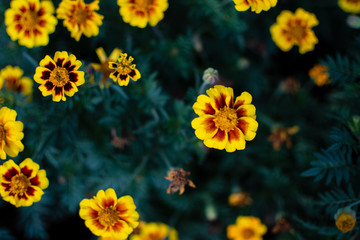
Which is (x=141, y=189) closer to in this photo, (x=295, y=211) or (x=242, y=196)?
(x=242, y=196)

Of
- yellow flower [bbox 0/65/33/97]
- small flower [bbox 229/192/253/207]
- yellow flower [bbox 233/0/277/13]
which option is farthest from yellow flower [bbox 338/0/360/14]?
yellow flower [bbox 0/65/33/97]

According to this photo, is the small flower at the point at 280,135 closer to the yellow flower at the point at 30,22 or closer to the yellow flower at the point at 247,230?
the yellow flower at the point at 247,230

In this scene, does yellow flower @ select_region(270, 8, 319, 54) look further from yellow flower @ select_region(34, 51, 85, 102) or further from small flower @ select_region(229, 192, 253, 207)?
yellow flower @ select_region(34, 51, 85, 102)

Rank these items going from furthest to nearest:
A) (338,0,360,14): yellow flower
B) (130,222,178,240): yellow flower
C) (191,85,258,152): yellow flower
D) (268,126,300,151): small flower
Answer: (268,126,300,151): small flower
(130,222,178,240): yellow flower
(338,0,360,14): yellow flower
(191,85,258,152): yellow flower

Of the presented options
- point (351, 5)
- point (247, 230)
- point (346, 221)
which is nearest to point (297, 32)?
point (351, 5)

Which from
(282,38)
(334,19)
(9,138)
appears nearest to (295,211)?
(282,38)
